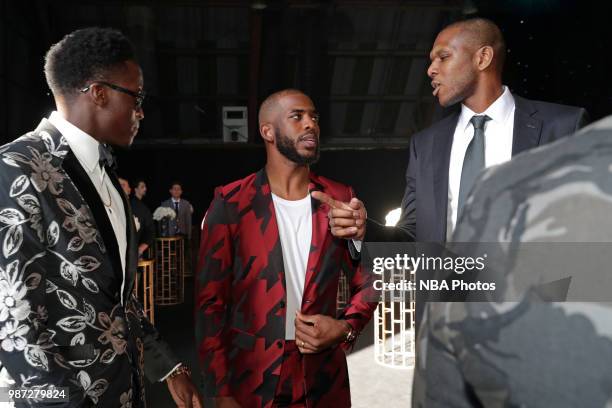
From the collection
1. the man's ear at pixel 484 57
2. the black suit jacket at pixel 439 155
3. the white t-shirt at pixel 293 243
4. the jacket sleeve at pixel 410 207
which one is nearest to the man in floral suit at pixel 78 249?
the white t-shirt at pixel 293 243

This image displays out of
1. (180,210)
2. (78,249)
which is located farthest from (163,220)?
(78,249)

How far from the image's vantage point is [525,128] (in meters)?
1.89

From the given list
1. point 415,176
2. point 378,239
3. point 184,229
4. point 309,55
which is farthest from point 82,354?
point 309,55

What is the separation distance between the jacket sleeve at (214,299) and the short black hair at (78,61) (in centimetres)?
65

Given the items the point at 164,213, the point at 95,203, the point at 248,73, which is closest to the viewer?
the point at 95,203

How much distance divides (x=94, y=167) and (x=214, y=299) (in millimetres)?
635

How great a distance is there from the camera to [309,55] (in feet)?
37.7

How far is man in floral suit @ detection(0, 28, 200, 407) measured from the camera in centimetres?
113

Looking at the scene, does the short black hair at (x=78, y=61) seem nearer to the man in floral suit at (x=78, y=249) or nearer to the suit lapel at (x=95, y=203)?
the man in floral suit at (x=78, y=249)

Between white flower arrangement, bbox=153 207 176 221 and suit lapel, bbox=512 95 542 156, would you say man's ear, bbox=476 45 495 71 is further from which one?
white flower arrangement, bbox=153 207 176 221

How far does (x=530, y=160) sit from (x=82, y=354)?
1180 mm

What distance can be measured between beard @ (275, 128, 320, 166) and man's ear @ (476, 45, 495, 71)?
2.41 ft

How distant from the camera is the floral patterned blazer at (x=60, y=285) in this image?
112cm

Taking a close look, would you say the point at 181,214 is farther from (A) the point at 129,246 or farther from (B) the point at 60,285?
(B) the point at 60,285
